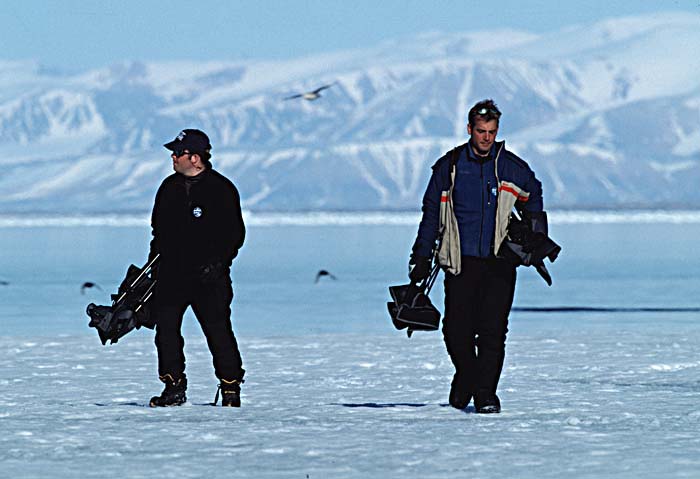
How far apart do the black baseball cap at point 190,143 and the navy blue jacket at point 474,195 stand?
1090 millimetres

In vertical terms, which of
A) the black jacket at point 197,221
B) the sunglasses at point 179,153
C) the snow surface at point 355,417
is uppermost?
the sunglasses at point 179,153

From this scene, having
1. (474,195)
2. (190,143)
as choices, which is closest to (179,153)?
(190,143)

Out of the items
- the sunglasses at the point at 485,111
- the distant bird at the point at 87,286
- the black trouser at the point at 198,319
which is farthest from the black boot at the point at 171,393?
the distant bird at the point at 87,286

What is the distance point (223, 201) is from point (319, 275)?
56.7 ft

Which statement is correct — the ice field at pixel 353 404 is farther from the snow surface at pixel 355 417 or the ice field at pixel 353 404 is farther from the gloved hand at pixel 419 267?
the gloved hand at pixel 419 267

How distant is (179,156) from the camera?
7.40 metres

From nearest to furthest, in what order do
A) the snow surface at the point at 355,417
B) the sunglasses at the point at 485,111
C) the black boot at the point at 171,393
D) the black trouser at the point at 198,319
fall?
1. the snow surface at the point at 355,417
2. the sunglasses at the point at 485,111
3. the black trouser at the point at 198,319
4. the black boot at the point at 171,393

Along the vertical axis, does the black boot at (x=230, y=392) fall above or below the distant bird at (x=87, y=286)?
below

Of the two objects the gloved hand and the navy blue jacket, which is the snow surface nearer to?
the gloved hand

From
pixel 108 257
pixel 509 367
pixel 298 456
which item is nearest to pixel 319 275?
pixel 108 257

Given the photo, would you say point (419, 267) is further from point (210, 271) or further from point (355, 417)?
point (210, 271)

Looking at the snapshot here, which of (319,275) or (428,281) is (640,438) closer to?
(428,281)

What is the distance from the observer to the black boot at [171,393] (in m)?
7.69

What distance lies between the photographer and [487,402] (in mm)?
7387
